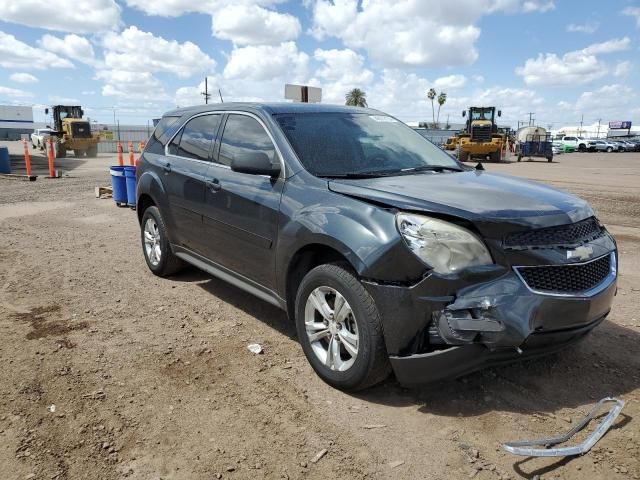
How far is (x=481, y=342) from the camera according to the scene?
8.91 ft

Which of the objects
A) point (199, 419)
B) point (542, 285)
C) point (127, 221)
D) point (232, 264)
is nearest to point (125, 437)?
point (199, 419)

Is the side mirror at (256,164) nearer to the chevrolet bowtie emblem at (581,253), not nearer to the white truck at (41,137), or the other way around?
the chevrolet bowtie emblem at (581,253)

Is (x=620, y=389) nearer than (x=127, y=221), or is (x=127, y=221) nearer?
(x=620, y=389)

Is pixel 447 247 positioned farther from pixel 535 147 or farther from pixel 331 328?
pixel 535 147

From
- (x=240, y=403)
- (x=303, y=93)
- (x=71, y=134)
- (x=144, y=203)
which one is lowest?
(x=240, y=403)

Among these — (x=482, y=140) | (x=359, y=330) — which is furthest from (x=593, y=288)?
(x=482, y=140)

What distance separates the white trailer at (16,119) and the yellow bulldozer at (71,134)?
5843cm

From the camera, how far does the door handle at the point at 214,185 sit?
427 cm

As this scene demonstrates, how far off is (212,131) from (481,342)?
3.03 meters

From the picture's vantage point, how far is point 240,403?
317 cm

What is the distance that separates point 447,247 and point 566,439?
3.80 ft

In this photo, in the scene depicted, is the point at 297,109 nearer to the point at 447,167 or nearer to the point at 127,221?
the point at 447,167

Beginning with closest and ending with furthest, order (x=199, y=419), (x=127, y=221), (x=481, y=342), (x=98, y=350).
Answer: (x=481, y=342)
(x=199, y=419)
(x=98, y=350)
(x=127, y=221)

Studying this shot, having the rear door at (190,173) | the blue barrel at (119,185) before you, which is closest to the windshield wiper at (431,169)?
the rear door at (190,173)
